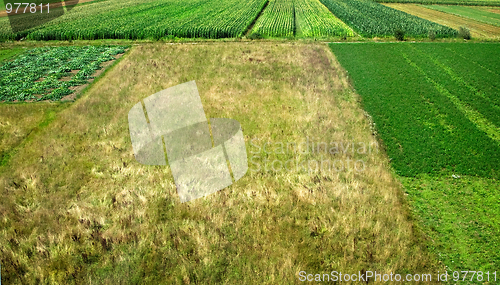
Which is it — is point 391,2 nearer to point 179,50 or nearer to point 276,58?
point 276,58

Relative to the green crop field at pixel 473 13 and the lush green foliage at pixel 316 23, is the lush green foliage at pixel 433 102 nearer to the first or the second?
the lush green foliage at pixel 316 23

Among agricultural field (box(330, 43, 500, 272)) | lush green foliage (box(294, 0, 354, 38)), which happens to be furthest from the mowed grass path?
lush green foliage (box(294, 0, 354, 38))

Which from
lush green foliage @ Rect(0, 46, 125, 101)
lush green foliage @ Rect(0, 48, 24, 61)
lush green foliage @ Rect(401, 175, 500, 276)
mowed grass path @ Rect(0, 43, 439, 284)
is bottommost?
lush green foliage @ Rect(401, 175, 500, 276)

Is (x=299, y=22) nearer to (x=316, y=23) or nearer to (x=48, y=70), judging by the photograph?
(x=316, y=23)

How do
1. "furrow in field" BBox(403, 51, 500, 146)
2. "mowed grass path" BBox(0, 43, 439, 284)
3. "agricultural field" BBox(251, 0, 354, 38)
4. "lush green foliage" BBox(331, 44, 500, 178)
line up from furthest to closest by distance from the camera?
"agricultural field" BBox(251, 0, 354, 38)
"furrow in field" BBox(403, 51, 500, 146)
"lush green foliage" BBox(331, 44, 500, 178)
"mowed grass path" BBox(0, 43, 439, 284)

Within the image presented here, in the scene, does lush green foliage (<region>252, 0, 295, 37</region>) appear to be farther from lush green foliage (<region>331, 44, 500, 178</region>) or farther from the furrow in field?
the furrow in field
